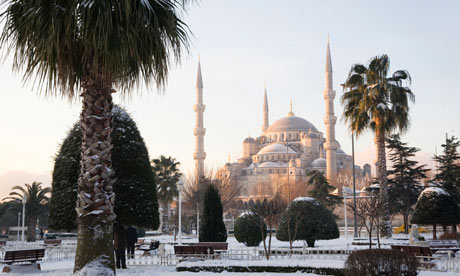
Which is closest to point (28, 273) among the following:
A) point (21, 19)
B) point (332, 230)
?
point (21, 19)

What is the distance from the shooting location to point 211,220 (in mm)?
19812

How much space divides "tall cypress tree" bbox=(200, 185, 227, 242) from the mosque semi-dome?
9793 centimetres

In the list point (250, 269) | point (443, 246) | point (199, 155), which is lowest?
point (250, 269)

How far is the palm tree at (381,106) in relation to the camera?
23.8 metres

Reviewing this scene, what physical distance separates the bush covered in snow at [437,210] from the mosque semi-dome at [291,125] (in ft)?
312

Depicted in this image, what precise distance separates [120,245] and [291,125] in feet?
347

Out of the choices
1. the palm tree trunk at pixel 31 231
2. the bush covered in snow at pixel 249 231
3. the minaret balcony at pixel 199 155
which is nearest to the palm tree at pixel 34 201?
the palm tree trunk at pixel 31 231

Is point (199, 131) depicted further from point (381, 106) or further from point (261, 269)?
point (261, 269)

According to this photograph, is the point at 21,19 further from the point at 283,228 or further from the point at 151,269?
the point at 283,228

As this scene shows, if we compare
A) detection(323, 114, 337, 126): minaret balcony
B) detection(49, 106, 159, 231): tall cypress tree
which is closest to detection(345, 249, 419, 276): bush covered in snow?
detection(49, 106, 159, 231): tall cypress tree

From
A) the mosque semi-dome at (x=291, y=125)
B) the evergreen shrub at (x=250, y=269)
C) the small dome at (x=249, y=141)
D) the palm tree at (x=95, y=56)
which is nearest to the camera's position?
the palm tree at (x=95, y=56)

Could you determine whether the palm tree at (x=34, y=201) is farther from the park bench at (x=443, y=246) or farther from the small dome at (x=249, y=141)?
the small dome at (x=249, y=141)

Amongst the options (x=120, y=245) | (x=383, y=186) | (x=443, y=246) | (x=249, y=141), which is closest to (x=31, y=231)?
(x=383, y=186)

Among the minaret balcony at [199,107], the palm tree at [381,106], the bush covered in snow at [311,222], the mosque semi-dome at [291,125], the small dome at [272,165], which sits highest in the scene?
the mosque semi-dome at [291,125]
